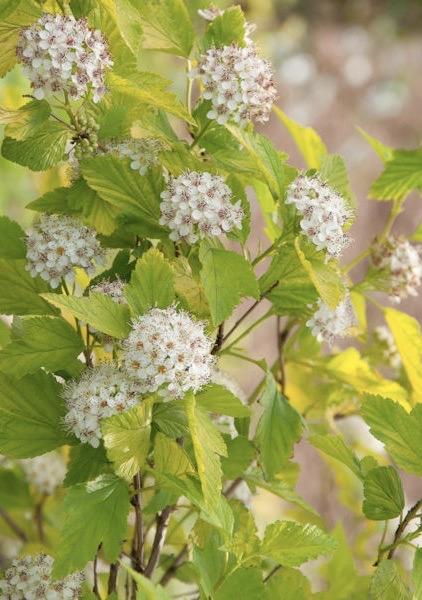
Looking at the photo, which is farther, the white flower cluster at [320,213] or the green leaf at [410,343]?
the green leaf at [410,343]

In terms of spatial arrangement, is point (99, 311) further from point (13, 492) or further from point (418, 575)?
point (13, 492)

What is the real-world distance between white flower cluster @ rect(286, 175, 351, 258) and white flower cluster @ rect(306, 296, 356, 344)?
0.36ft

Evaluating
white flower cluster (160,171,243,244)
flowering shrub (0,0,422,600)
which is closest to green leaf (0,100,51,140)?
flowering shrub (0,0,422,600)

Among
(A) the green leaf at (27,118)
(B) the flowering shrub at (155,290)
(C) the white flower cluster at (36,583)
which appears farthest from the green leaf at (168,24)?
(C) the white flower cluster at (36,583)

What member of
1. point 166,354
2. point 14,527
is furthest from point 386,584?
point 14,527

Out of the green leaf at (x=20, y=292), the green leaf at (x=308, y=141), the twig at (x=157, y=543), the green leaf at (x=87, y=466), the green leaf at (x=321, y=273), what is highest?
the green leaf at (x=308, y=141)

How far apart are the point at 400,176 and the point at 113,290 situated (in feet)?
1.13

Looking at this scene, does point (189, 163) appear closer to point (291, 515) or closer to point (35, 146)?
point (35, 146)

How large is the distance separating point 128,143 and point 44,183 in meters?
0.30

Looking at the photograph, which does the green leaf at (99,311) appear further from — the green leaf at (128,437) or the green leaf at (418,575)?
the green leaf at (418,575)

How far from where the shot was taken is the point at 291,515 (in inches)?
48.4

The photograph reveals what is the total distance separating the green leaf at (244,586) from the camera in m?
0.69

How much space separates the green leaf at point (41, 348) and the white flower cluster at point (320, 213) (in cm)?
19

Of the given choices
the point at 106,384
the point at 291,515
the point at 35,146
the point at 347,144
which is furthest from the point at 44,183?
the point at 347,144
